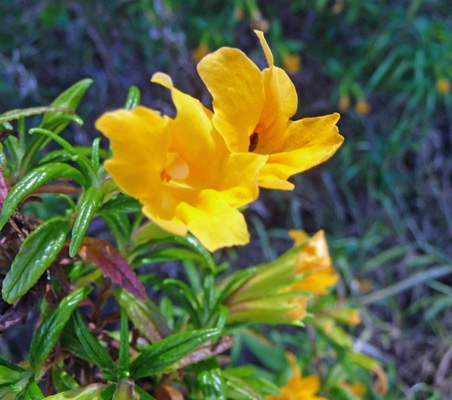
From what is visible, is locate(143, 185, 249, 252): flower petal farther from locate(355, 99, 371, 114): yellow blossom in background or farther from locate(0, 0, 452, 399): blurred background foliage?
locate(355, 99, 371, 114): yellow blossom in background

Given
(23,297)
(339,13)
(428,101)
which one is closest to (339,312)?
(23,297)

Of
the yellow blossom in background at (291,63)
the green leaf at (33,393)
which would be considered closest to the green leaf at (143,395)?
the green leaf at (33,393)

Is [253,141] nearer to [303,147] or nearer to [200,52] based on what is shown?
[303,147]

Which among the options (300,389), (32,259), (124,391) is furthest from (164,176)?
(300,389)

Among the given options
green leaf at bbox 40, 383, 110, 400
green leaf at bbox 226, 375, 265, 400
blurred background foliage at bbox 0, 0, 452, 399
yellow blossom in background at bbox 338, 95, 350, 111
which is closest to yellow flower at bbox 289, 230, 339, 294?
green leaf at bbox 226, 375, 265, 400

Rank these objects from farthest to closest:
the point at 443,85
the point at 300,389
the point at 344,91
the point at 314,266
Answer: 1. the point at 344,91
2. the point at 443,85
3. the point at 300,389
4. the point at 314,266

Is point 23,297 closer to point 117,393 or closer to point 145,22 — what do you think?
point 117,393
